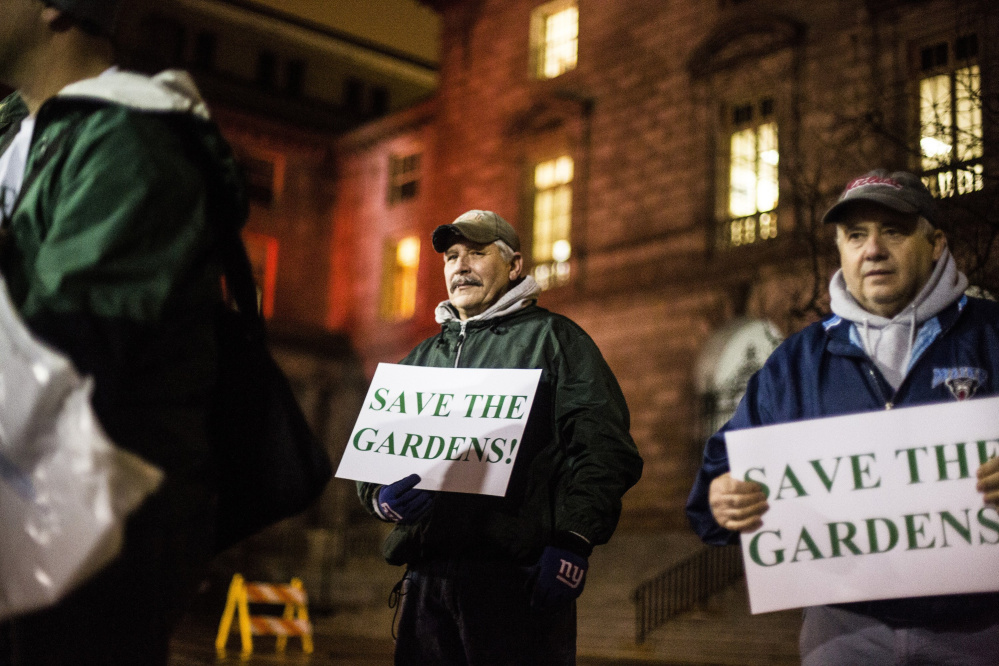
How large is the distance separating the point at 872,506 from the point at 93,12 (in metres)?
2.42

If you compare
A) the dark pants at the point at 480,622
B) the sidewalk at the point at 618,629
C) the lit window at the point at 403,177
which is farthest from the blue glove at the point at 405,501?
the lit window at the point at 403,177

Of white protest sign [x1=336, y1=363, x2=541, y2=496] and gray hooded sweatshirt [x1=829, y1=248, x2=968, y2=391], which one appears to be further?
white protest sign [x1=336, y1=363, x2=541, y2=496]

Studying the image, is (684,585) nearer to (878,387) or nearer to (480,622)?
(480,622)

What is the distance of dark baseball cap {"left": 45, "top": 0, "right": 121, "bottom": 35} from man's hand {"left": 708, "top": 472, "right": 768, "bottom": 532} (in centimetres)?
210

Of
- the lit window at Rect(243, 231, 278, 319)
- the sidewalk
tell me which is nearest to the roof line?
the lit window at Rect(243, 231, 278, 319)

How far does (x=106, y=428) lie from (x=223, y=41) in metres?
37.4

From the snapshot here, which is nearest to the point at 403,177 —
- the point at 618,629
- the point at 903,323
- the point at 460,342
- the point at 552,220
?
the point at 552,220

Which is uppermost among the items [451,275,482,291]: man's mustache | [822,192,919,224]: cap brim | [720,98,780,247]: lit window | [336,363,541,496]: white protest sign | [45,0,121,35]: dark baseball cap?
[720,98,780,247]: lit window

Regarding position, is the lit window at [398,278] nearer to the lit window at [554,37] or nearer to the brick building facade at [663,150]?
the brick building facade at [663,150]

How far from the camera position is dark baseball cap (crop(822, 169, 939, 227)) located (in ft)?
10.7

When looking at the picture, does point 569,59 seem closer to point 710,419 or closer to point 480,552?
point 710,419

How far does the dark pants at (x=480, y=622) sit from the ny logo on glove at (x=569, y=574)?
104 mm

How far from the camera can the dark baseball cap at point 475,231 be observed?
4219mm

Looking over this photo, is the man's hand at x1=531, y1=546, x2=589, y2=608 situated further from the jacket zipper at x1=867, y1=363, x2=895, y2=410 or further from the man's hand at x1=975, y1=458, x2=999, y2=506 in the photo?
the man's hand at x1=975, y1=458, x2=999, y2=506
